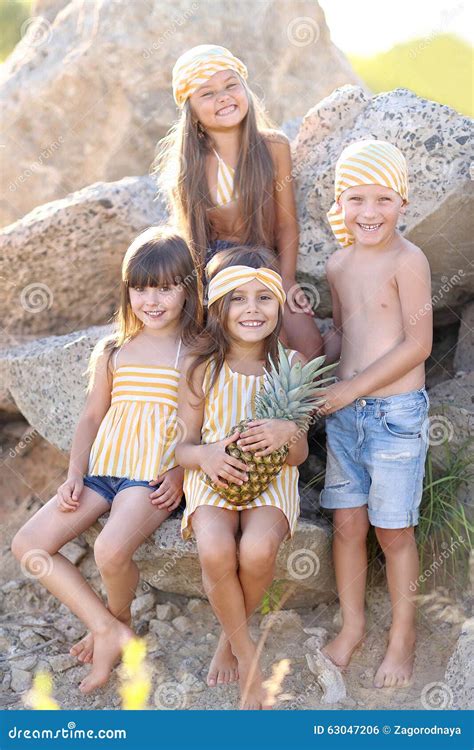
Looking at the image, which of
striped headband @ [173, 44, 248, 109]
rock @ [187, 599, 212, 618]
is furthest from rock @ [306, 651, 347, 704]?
striped headband @ [173, 44, 248, 109]

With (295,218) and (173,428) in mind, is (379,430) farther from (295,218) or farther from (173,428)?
(295,218)

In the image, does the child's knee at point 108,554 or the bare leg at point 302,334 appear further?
the bare leg at point 302,334

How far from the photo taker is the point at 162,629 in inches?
186

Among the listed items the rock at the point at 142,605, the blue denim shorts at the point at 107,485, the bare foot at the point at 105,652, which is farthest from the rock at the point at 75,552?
the bare foot at the point at 105,652

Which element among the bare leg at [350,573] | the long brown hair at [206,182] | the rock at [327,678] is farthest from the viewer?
the long brown hair at [206,182]

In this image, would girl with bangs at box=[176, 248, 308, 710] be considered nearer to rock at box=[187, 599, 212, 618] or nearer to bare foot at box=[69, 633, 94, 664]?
rock at box=[187, 599, 212, 618]

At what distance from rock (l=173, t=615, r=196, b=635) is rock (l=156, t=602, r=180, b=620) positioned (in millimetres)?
50

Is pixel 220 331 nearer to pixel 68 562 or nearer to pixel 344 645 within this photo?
pixel 68 562

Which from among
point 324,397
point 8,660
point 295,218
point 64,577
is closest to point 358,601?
point 324,397

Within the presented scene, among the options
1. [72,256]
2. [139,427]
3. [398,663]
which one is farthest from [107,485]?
[72,256]

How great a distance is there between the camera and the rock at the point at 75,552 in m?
5.23

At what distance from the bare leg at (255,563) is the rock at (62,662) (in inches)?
36.1

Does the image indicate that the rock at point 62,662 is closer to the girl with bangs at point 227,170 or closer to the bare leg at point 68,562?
the bare leg at point 68,562

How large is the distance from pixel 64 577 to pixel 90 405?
83 cm
